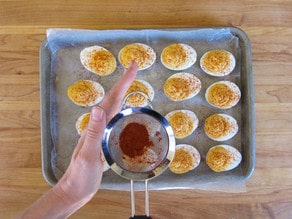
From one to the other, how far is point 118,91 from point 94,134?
22 cm

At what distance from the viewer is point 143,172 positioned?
3.67ft

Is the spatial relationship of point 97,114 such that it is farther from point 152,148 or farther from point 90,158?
point 152,148

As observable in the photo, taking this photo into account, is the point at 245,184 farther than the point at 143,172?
Yes

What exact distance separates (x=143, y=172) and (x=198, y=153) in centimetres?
34

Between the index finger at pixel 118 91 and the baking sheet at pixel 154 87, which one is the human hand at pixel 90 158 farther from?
the baking sheet at pixel 154 87

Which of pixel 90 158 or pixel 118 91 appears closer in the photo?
pixel 90 158

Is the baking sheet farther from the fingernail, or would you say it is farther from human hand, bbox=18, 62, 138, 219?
the fingernail

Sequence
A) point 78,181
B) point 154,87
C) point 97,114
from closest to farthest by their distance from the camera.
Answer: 1. point 97,114
2. point 78,181
3. point 154,87

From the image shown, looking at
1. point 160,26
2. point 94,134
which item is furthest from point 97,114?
point 160,26

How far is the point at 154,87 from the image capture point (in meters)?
1.42

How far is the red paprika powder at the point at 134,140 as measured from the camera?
1143mm

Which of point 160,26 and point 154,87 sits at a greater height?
point 160,26

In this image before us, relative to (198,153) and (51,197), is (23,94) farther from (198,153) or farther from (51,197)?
(198,153)

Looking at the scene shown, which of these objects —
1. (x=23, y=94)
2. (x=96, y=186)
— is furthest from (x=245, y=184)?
(x=23, y=94)
